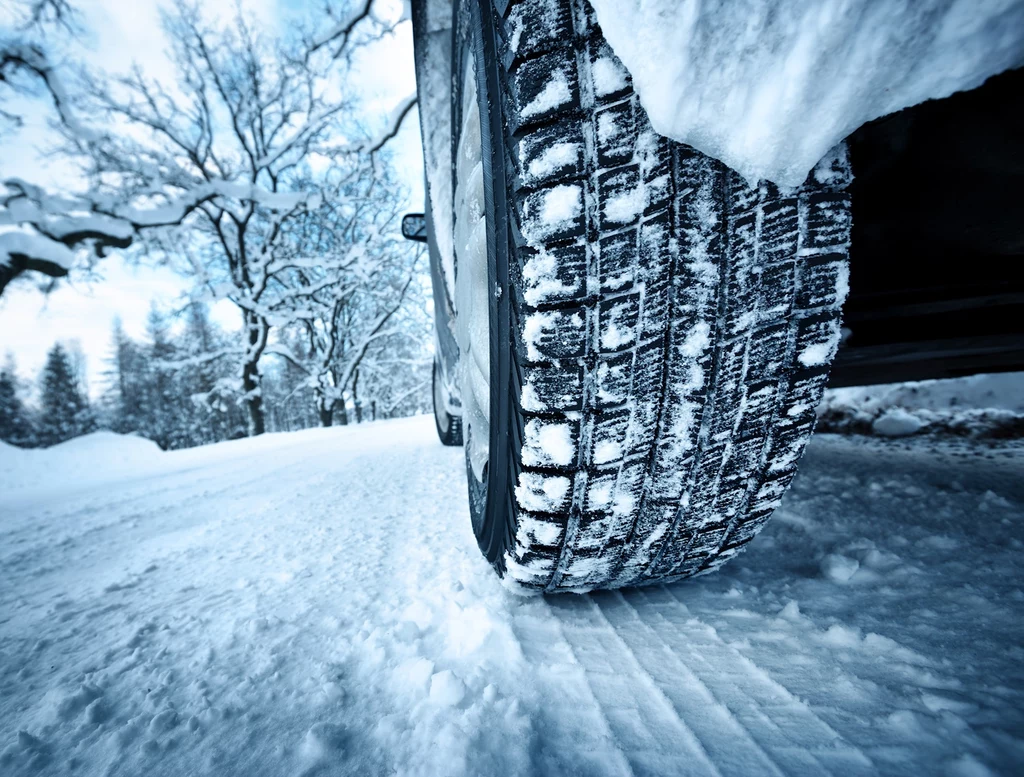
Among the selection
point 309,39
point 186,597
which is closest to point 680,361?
point 186,597

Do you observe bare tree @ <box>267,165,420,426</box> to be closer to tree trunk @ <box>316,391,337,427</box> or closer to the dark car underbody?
tree trunk @ <box>316,391,337,427</box>

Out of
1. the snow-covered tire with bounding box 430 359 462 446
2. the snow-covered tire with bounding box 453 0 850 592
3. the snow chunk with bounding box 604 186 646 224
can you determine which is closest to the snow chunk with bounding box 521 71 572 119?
the snow-covered tire with bounding box 453 0 850 592

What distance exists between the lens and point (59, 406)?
21984 mm

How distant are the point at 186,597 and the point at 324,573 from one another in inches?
11.8

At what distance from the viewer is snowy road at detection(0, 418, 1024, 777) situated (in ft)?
1.58

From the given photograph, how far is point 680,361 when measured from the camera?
585 mm

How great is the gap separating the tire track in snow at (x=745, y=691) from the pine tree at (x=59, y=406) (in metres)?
30.0

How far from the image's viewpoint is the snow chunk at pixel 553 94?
54cm

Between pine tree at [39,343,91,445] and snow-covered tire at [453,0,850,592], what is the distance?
98.2ft

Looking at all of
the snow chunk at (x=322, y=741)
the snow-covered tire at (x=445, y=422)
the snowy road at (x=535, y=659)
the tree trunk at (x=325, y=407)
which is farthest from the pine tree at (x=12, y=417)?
the snow chunk at (x=322, y=741)

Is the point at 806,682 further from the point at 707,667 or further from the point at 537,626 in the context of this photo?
the point at 537,626

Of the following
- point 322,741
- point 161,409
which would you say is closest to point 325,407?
point 322,741

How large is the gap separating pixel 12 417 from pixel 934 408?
1340 inches

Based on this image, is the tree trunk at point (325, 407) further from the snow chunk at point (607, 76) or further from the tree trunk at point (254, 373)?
the snow chunk at point (607, 76)
